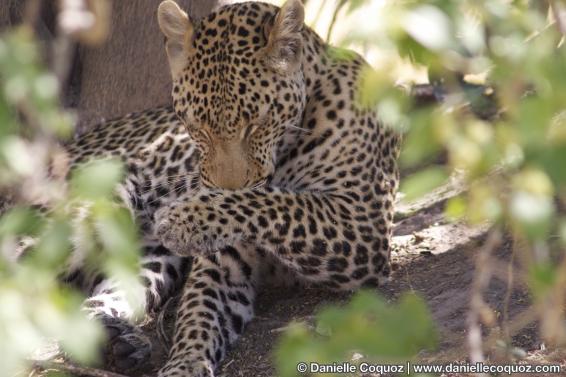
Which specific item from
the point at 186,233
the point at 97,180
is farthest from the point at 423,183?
the point at 186,233

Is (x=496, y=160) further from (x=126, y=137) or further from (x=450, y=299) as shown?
(x=126, y=137)

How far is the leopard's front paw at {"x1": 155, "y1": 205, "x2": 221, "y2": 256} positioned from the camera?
19.8 feet

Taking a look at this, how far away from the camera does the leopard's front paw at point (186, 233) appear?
6027 millimetres

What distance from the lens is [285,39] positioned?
21.2ft

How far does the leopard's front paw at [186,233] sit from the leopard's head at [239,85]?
39 centimetres

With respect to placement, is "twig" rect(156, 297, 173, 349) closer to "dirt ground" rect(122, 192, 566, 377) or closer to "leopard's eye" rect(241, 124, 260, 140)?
"dirt ground" rect(122, 192, 566, 377)

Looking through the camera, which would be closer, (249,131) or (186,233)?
(186,233)

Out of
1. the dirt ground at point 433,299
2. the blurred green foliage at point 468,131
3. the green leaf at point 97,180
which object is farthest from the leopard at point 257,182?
the green leaf at point 97,180

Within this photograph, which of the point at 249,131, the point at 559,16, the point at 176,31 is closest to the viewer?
the point at 559,16

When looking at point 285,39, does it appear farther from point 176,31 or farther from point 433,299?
point 433,299

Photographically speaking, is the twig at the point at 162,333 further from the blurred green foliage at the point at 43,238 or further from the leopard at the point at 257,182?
the blurred green foliage at the point at 43,238

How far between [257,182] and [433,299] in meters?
1.35

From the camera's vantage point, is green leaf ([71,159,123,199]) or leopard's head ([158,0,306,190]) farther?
leopard's head ([158,0,306,190])

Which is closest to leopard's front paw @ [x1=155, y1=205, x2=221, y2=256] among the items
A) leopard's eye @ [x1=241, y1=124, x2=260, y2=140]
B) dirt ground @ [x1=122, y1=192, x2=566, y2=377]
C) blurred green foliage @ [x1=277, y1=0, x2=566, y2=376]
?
leopard's eye @ [x1=241, y1=124, x2=260, y2=140]
